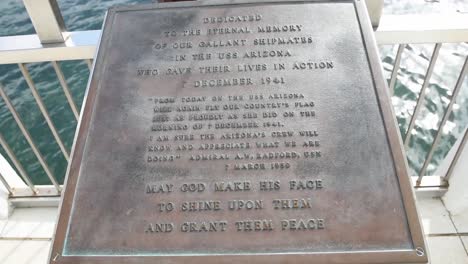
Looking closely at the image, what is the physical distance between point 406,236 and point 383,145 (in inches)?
15.5

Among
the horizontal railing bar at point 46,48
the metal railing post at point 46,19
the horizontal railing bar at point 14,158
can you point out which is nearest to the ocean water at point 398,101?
the horizontal railing bar at point 14,158

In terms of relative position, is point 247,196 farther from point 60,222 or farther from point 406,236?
point 60,222

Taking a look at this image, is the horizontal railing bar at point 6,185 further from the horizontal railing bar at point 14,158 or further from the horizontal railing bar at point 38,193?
the horizontal railing bar at point 14,158

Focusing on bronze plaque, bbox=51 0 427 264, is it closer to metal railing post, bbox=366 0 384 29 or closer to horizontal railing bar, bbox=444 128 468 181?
metal railing post, bbox=366 0 384 29

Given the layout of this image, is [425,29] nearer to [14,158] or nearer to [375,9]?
[375,9]

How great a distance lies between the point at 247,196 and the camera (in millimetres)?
1562

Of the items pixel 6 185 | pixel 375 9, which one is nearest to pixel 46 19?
pixel 6 185

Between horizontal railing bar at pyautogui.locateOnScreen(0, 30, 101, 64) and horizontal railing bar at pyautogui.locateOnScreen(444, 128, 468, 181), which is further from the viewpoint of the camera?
horizontal railing bar at pyautogui.locateOnScreen(444, 128, 468, 181)

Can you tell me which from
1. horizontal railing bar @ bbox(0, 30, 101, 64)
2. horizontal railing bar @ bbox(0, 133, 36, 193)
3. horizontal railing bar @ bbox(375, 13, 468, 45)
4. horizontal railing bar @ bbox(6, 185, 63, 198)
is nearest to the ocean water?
horizontal railing bar @ bbox(6, 185, 63, 198)

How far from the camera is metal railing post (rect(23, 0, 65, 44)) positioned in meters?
2.28

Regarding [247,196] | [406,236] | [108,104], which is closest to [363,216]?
[406,236]

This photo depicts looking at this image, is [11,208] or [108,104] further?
[11,208]

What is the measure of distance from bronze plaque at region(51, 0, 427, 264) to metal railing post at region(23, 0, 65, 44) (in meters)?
0.46

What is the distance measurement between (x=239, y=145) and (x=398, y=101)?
11.5 feet
